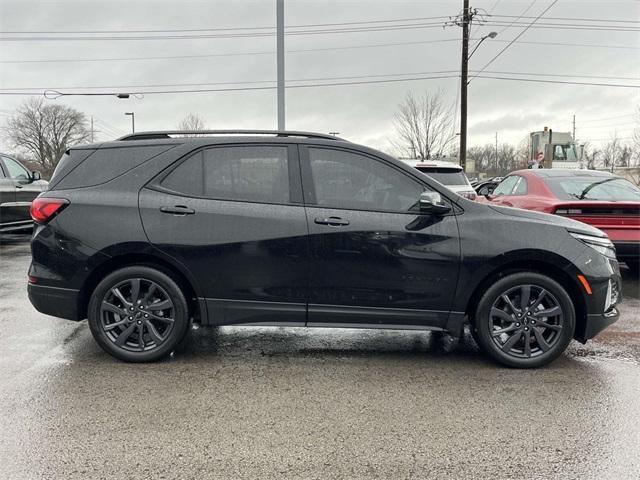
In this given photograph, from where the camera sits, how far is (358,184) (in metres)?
4.13

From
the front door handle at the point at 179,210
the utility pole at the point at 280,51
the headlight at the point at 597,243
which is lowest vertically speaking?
the headlight at the point at 597,243

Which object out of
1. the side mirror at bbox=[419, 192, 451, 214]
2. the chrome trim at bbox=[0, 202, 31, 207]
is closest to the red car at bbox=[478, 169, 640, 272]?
the side mirror at bbox=[419, 192, 451, 214]

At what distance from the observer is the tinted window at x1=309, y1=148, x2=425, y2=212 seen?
4.09m

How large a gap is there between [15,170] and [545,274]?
1105 centimetres

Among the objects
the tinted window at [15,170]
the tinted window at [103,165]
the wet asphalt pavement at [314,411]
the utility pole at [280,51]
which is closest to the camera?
the wet asphalt pavement at [314,411]

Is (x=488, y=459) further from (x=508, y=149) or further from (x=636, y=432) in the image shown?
(x=508, y=149)

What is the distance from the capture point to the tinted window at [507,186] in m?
8.18

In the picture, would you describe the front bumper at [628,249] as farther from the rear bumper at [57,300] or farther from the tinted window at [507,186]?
the rear bumper at [57,300]

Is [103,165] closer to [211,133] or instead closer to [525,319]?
[211,133]

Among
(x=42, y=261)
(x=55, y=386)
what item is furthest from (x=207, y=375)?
(x=42, y=261)

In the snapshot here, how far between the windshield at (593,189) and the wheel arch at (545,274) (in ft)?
9.96

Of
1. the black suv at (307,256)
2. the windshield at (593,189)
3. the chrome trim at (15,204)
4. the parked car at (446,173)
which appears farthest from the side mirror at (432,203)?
the chrome trim at (15,204)

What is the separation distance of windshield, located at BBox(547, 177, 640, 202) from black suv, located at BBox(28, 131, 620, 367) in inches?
119

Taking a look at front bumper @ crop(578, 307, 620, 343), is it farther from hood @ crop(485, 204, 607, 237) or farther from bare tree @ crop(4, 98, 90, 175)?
bare tree @ crop(4, 98, 90, 175)
